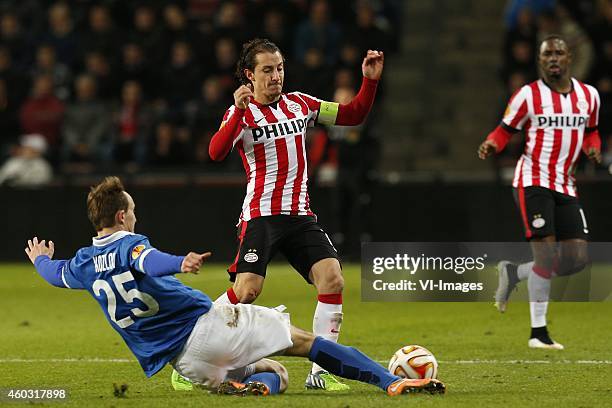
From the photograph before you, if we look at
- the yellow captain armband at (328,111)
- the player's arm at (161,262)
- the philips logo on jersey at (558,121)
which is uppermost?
the yellow captain armband at (328,111)

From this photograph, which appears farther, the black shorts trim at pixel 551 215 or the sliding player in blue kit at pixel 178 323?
the black shorts trim at pixel 551 215

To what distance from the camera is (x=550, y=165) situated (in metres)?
9.67

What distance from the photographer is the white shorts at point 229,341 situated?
6730 mm

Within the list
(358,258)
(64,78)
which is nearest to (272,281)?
(358,258)

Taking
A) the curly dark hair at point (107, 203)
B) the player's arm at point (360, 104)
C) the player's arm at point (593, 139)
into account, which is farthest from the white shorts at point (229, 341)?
the player's arm at point (593, 139)

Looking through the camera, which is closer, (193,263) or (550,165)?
(193,263)

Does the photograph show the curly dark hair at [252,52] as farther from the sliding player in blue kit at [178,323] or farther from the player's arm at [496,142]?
the player's arm at [496,142]

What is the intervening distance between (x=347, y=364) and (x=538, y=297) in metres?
3.24

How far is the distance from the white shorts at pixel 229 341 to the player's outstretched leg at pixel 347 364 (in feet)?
0.34

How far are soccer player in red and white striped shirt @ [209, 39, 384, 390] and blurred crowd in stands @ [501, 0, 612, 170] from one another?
8.77m

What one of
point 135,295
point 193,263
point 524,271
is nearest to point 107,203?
point 135,295

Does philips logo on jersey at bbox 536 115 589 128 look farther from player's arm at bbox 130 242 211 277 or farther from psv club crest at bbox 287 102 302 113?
player's arm at bbox 130 242 211 277

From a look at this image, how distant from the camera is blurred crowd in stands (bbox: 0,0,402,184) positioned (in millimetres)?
17172

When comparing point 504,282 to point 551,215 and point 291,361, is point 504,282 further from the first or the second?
point 291,361
